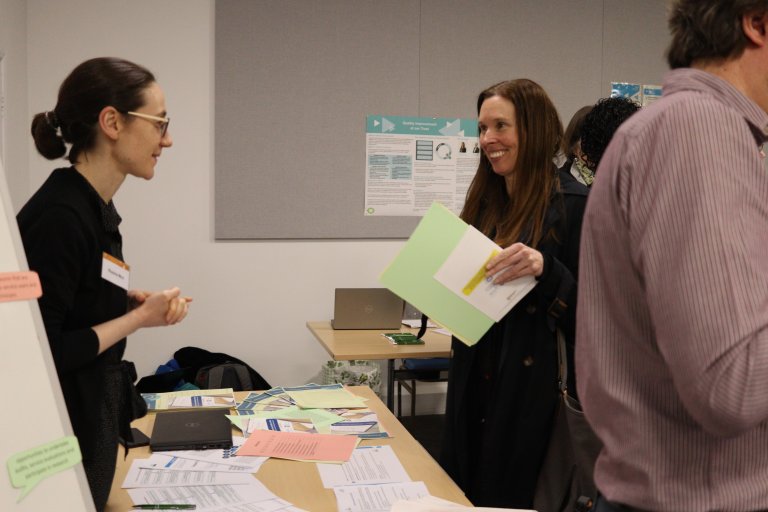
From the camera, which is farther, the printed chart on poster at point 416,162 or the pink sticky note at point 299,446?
the printed chart on poster at point 416,162

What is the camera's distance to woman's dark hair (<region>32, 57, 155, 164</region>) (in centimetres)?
147

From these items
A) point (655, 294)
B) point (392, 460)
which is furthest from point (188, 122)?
point (655, 294)

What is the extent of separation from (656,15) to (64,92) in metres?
4.41

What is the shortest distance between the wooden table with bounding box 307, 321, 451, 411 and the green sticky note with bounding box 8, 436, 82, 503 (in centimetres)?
186

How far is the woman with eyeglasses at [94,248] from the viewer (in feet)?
4.23

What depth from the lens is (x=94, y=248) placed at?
1.34 metres

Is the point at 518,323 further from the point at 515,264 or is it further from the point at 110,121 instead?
the point at 110,121

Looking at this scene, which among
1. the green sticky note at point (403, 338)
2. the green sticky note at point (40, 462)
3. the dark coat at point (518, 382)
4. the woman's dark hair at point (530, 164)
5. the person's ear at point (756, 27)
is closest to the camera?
the person's ear at point (756, 27)

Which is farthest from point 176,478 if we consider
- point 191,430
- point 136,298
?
point 136,298

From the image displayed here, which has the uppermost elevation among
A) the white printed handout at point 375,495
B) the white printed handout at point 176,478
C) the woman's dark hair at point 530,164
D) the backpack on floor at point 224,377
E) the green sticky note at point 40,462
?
the woman's dark hair at point 530,164

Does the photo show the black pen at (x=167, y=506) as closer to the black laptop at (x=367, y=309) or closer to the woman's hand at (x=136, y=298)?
the woman's hand at (x=136, y=298)

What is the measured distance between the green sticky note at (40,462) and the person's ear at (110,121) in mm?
679

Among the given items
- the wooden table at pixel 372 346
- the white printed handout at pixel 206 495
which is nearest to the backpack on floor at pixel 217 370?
the wooden table at pixel 372 346

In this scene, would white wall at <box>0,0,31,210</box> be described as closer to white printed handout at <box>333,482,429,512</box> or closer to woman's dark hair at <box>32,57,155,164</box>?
woman's dark hair at <box>32,57,155,164</box>
